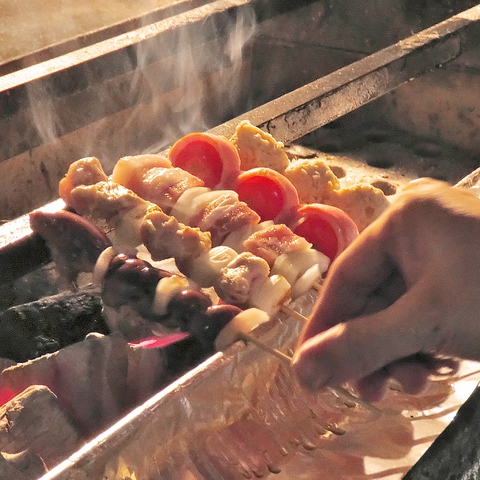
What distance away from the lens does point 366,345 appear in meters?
1.34

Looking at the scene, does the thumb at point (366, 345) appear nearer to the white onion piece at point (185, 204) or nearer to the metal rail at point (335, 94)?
the white onion piece at point (185, 204)

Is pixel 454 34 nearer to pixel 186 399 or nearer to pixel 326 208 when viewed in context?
pixel 326 208

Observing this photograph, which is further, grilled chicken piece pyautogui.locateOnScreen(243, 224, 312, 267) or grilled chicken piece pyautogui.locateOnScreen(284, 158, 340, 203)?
grilled chicken piece pyautogui.locateOnScreen(284, 158, 340, 203)

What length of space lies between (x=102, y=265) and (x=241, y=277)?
1.63 feet

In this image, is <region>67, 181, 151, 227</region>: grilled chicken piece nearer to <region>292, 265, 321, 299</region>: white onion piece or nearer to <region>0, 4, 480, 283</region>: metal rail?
<region>0, 4, 480, 283</region>: metal rail

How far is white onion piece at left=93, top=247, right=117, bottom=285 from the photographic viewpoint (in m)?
2.31

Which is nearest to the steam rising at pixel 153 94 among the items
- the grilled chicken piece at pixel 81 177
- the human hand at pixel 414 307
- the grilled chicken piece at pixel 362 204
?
the grilled chicken piece at pixel 81 177

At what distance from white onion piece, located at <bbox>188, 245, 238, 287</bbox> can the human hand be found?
0.85 m

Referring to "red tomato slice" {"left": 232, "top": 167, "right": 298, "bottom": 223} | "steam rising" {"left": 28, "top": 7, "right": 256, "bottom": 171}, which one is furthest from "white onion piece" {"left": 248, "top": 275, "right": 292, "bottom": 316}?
"steam rising" {"left": 28, "top": 7, "right": 256, "bottom": 171}

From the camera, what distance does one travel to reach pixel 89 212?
8.30 feet

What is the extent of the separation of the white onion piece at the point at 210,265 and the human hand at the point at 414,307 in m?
0.85

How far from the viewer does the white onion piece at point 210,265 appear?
7.51 ft

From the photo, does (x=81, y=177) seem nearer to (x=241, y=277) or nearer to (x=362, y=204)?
(x=241, y=277)

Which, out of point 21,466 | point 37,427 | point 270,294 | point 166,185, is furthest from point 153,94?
point 21,466
